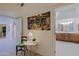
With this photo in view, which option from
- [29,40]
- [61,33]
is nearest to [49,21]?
[61,33]

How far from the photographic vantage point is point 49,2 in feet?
8.35

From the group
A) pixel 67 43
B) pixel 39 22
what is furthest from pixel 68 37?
pixel 39 22

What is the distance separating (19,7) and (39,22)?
40 centimetres

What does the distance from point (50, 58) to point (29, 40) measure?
0.45 metres

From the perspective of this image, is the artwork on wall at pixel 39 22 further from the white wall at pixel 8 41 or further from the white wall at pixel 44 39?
the white wall at pixel 8 41

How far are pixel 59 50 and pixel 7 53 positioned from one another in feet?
2.73

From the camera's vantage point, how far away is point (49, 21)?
2.54 metres

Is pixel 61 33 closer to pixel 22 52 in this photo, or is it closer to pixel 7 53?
pixel 22 52

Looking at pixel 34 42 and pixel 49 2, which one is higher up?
pixel 49 2

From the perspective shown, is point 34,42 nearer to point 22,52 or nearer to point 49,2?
point 22,52

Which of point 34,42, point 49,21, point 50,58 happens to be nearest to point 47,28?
point 49,21

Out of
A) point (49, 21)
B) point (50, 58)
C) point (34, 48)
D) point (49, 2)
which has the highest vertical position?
point (49, 2)

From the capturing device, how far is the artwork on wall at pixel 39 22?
254 cm

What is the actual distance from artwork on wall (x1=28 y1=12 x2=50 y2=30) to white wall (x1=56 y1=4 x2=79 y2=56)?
19 cm
